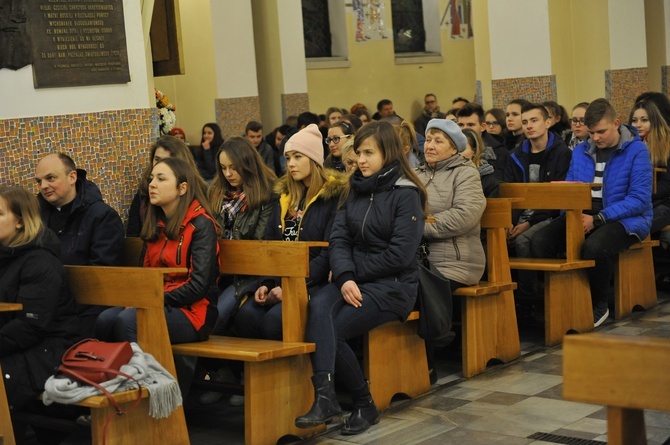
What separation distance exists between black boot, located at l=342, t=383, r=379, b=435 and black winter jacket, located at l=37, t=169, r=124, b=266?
1650 millimetres

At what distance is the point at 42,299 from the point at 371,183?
6.01ft

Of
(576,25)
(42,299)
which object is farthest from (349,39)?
(42,299)

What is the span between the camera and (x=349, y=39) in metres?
19.9

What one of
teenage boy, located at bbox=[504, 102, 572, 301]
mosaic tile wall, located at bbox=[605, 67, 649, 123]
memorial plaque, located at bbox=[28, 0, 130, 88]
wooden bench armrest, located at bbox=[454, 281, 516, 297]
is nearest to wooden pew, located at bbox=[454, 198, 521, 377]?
wooden bench armrest, located at bbox=[454, 281, 516, 297]

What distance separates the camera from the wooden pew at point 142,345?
201 inches

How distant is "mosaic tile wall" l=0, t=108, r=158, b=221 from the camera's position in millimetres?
6727

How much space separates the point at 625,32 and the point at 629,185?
6293 mm

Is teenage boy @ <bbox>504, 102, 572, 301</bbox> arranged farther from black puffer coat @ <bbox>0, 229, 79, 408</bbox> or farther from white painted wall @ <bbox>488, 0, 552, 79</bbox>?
black puffer coat @ <bbox>0, 229, 79, 408</bbox>

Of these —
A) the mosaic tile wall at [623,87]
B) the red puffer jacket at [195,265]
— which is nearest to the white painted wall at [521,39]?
the mosaic tile wall at [623,87]

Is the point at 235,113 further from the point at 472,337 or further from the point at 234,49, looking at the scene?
the point at 472,337

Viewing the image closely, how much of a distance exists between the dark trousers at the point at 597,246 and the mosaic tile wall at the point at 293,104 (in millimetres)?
7782

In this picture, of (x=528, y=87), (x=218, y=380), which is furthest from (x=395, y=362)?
(x=528, y=87)

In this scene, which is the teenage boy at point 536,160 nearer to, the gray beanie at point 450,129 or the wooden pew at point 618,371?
the gray beanie at point 450,129

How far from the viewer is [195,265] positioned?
5723mm
